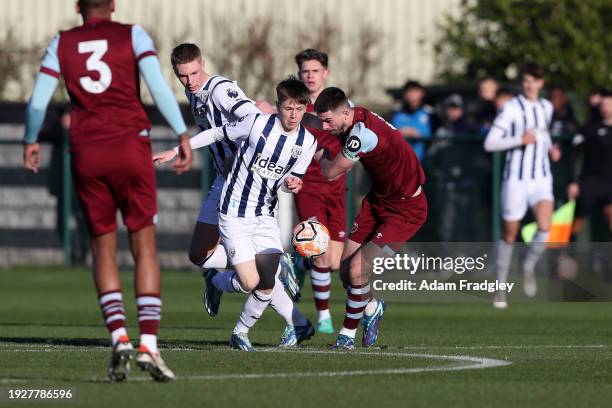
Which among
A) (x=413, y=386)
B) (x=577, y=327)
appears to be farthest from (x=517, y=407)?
(x=577, y=327)

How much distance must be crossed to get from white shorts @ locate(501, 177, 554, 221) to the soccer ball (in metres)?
6.12

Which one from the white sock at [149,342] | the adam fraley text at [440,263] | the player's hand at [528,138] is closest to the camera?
the white sock at [149,342]

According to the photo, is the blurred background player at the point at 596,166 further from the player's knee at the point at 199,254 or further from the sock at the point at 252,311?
the sock at the point at 252,311

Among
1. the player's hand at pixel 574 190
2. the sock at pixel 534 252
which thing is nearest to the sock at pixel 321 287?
the sock at pixel 534 252

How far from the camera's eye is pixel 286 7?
1110 inches

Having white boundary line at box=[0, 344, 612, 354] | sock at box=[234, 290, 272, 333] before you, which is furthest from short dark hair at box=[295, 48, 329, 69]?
white boundary line at box=[0, 344, 612, 354]

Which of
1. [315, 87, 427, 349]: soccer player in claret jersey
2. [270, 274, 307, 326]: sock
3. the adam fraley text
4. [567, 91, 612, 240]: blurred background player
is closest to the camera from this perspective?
[315, 87, 427, 349]: soccer player in claret jersey

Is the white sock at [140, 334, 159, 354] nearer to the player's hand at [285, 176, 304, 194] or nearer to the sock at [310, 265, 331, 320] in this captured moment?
the player's hand at [285, 176, 304, 194]

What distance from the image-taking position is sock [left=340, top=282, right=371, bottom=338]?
12.1 metres

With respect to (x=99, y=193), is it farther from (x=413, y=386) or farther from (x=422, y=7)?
(x=422, y=7)

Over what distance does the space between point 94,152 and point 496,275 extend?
34.0 feet

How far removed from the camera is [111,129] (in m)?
9.15

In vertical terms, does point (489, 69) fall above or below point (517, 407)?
above

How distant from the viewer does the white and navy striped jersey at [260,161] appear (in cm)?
1151
